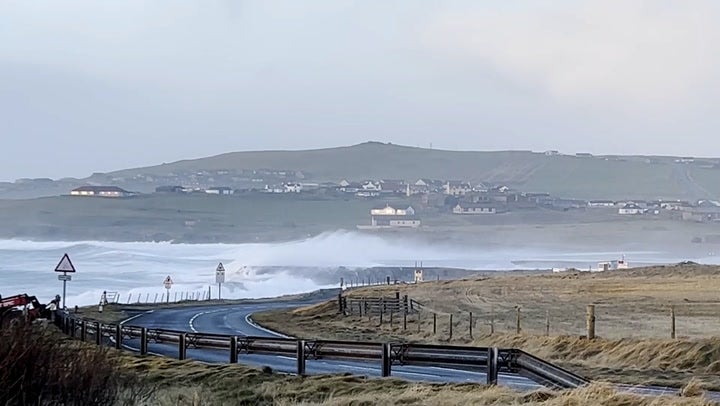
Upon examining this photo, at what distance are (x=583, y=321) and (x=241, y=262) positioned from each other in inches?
4091

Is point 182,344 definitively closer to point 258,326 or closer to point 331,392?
point 331,392

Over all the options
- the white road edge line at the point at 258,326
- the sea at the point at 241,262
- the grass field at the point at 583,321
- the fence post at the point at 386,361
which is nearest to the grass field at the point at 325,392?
the fence post at the point at 386,361

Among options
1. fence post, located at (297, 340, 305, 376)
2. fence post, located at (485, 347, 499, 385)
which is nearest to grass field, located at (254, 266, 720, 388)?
fence post, located at (485, 347, 499, 385)

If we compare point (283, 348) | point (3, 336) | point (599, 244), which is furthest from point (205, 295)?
point (599, 244)

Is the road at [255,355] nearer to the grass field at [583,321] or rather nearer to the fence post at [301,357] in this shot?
the fence post at [301,357]

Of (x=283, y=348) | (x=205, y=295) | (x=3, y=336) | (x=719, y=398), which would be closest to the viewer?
(x=3, y=336)

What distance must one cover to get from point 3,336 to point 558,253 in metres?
168

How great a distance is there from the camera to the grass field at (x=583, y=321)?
75.8ft

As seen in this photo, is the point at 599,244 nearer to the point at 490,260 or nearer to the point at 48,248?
the point at 490,260

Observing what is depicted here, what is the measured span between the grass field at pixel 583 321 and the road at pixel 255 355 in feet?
5.53

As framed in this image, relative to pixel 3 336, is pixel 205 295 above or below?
below

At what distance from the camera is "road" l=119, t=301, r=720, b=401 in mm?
19391

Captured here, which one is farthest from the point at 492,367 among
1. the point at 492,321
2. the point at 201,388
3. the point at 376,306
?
the point at 376,306

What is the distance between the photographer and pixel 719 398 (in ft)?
52.0
